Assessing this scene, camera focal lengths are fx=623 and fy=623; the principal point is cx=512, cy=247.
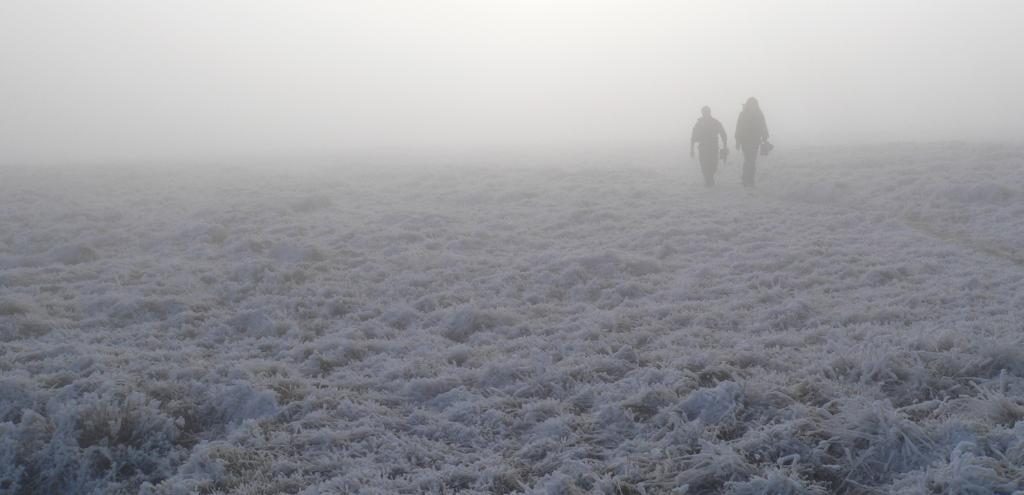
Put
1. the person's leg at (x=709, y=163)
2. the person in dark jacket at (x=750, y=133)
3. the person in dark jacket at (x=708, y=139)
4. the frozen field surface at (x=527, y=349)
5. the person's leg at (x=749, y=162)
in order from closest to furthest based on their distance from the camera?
the frozen field surface at (x=527, y=349), the person in dark jacket at (x=750, y=133), the person's leg at (x=749, y=162), the person in dark jacket at (x=708, y=139), the person's leg at (x=709, y=163)

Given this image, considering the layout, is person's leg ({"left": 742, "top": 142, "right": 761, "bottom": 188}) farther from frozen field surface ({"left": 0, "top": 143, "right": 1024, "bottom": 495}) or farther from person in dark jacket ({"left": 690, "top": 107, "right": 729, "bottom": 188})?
frozen field surface ({"left": 0, "top": 143, "right": 1024, "bottom": 495})

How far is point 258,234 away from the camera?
12008 mm

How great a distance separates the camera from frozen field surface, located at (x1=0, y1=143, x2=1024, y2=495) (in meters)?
4.53

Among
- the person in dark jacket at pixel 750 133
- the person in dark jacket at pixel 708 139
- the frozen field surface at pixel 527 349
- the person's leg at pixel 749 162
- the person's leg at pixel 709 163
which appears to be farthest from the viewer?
the person's leg at pixel 709 163

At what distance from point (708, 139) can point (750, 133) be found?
1071 millimetres

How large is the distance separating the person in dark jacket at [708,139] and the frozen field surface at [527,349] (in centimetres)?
346

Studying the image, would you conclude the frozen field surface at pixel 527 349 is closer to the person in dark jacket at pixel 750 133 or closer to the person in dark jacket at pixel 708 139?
the person in dark jacket at pixel 750 133

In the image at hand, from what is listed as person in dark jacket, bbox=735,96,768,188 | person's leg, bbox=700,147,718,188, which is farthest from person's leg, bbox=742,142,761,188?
person's leg, bbox=700,147,718,188

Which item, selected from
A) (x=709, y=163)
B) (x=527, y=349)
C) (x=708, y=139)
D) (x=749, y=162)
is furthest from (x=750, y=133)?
(x=527, y=349)

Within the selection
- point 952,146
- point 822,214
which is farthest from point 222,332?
point 952,146

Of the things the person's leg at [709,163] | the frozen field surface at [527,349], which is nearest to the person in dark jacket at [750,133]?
the person's leg at [709,163]

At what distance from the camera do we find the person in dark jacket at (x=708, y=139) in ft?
54.3

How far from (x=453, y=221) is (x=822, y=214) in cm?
753

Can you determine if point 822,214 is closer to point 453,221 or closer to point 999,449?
point 453,221
